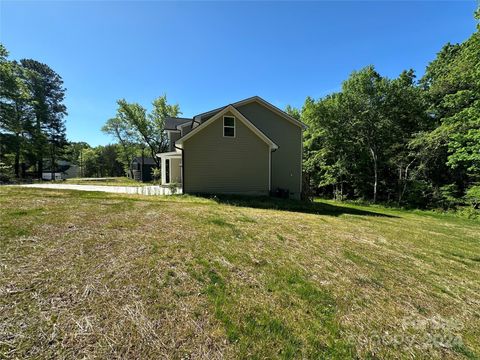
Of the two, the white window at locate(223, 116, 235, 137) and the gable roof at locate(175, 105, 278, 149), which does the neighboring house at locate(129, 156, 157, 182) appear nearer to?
the gable roof at locate(175, 105, 278, 149)

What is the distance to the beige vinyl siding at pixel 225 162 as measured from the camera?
1248 centimetres

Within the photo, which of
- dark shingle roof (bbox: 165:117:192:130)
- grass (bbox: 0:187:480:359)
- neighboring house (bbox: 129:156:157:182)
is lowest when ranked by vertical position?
grass (bbox: 0:187:480:359)

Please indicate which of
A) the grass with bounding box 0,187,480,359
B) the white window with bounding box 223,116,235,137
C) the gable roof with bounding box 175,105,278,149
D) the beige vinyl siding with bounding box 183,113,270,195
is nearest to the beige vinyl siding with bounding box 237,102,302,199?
the beige vinyl siding with bounding box 183,113,270,195

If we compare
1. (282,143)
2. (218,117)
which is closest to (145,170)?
(282,143)

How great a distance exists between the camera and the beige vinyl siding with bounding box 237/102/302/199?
16.4 m

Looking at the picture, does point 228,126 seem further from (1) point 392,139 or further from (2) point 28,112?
(2) point 28,112

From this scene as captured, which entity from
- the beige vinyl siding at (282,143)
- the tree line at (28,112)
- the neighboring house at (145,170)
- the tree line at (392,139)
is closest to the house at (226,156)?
the beige vinyl siding at (282,143)

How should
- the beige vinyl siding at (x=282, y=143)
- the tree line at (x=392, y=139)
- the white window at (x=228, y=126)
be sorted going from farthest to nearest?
the tree line at (x=392, y=139) < the beige vinyl siding at (x=282, y=143) < the white window at (x=228, y=126)

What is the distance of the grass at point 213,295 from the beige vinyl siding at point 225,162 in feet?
23.6

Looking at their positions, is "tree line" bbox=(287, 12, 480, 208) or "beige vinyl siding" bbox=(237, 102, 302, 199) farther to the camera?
"tree line" bbox=(287, 12, 480, 208)

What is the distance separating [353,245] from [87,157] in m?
60.5

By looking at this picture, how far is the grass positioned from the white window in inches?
329

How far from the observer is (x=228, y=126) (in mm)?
12938

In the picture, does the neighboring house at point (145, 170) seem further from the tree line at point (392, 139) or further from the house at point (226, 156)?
the tree line at point (392, 139)
